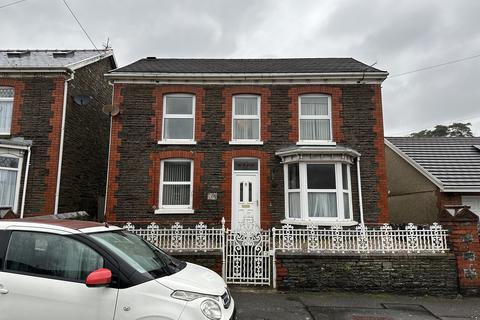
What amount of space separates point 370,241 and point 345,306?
71.8 inches

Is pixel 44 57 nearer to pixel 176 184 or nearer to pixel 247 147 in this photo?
pixel 176 184

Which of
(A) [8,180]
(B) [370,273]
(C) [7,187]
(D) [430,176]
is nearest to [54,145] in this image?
(A) [8,180]

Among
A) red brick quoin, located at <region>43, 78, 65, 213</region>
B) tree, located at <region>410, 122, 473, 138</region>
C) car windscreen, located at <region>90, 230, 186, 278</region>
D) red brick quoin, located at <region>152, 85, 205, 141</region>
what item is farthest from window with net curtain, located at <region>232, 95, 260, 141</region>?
tree, located at <region>410, 122, 473, 138</region>

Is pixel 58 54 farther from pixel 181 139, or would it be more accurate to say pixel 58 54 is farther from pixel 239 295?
pixel 239 295

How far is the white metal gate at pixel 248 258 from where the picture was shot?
7516mm

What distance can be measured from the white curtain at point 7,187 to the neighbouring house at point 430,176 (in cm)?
1507

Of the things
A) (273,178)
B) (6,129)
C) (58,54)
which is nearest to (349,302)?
(273,178)

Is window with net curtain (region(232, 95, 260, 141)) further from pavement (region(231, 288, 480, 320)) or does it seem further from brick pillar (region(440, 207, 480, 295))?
brick pillar (region(440, 207, 480, 295))

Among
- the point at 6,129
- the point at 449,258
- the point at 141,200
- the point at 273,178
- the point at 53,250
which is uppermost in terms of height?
the point at 6,129

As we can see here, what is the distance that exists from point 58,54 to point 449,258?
16.4 metres

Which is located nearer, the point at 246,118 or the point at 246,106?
the point at 246,118

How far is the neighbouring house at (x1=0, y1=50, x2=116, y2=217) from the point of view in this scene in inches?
451

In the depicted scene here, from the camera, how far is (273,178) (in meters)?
11.6

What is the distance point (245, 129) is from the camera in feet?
39.9
